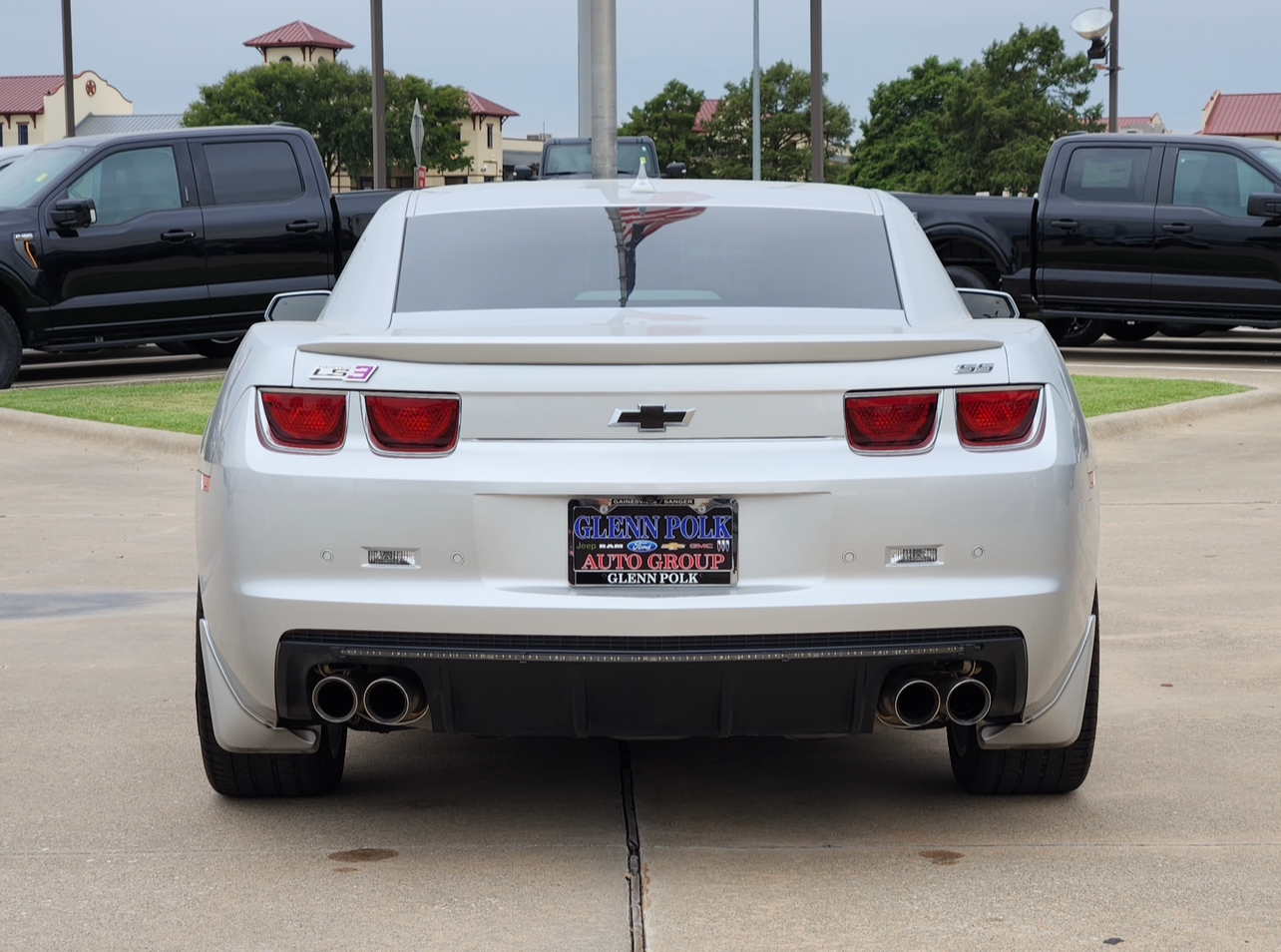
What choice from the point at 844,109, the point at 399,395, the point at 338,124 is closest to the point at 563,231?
the point at 399,395

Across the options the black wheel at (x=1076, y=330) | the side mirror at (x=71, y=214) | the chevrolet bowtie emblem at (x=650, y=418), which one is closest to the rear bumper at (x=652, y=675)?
the chevrolet bowtie emblem at (x=650, y=418)

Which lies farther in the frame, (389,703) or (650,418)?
(389,703)

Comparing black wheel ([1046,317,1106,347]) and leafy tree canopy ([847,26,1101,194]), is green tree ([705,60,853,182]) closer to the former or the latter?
leafy tree canopy ([847,26,1101,194])

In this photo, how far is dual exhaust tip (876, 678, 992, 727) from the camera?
12.7 ft

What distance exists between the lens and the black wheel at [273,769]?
14.2ft

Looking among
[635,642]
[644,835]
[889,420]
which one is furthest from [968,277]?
[635,642]

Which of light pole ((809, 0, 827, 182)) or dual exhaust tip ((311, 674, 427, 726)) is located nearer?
dual exhaust tip ((311, 674, 427, 726))

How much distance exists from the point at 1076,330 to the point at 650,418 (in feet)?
50.2

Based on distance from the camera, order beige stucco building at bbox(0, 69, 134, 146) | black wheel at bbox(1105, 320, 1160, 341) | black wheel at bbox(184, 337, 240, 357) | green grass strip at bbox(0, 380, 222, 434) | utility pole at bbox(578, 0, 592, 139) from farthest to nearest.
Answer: beige stucco building at bbox(0, 69, 134, 146) < utility pole at bbox(578, 0, 592, 139) < black wheel at bbox(1105, 320, 1160, 341) < black wheel at bbox(184, 337, 240, 357) < green grass strip at bbox(0, 380, 222, 434)

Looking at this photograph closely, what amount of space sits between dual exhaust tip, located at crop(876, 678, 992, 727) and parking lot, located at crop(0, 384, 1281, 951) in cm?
33

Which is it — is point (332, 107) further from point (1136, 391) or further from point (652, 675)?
point (652, 675)

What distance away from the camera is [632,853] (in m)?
4.03

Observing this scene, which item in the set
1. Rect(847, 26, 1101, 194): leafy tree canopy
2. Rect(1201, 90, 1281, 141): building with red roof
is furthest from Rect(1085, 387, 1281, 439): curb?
Rect(1201, 90, 1281, 141): building with red roof

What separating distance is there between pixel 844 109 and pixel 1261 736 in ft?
356
